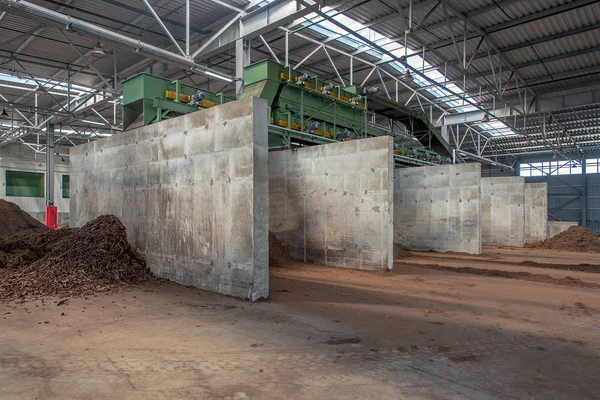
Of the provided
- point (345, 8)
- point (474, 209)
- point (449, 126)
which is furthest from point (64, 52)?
point (449, 126)

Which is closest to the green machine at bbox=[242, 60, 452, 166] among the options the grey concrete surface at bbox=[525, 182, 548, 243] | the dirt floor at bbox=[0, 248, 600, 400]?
the dirt floor at bbox=[0, 248, 600, 400]

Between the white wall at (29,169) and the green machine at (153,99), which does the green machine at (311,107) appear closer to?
the green machine at (153,99)

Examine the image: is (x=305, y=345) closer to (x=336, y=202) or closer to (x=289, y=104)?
(x=336, y=202)

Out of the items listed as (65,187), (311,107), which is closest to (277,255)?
(311,107)

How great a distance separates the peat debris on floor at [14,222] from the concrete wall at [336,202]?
22.7ft

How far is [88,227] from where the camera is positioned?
870cm

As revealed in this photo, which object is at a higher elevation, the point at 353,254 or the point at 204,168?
the point at 204,168

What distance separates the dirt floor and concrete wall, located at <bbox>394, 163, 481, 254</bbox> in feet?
24.6

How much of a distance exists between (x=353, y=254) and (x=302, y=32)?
8.04 metres

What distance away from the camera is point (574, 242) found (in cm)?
1961

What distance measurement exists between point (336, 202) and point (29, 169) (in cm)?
2794

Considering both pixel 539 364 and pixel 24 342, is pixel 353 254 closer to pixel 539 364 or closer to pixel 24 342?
pixel 539 364

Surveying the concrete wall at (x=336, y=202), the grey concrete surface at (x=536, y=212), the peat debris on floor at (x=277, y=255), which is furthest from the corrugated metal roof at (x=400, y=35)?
the grey concrete surface at (x=536, y=212)

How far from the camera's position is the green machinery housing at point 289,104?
9.81 metres
